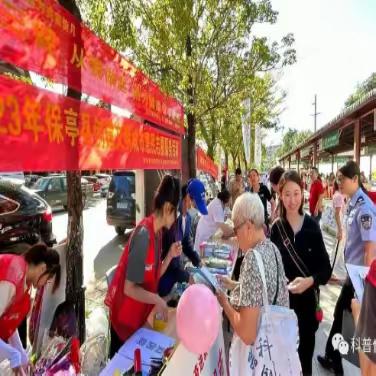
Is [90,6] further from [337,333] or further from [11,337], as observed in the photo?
[337,333]

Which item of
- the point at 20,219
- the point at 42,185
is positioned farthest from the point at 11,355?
the point at 42,185

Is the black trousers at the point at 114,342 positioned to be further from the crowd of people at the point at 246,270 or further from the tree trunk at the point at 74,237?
the tree trunk at the point at 74,237

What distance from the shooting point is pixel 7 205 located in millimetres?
5312

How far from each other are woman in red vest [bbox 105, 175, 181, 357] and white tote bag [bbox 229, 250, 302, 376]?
625 millimetres

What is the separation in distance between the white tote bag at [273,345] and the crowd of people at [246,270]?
0.04m

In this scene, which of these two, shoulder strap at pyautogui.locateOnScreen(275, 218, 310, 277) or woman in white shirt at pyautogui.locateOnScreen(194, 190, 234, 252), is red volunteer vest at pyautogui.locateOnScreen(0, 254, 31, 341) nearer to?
shoulder strap at pyautogui.locateOnScreen(275, 218, 310, 277)

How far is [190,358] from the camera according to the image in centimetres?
167

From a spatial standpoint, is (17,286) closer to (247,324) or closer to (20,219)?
(247,324)

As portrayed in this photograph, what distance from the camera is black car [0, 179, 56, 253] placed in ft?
16.9

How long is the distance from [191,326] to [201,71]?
5763 mm

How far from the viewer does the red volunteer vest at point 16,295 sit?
1.85 meters

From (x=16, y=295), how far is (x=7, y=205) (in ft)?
12.6

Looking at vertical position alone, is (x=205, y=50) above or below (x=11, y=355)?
above

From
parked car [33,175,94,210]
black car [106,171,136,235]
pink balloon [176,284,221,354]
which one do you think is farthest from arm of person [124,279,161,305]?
parked car [33,175,94,210]
